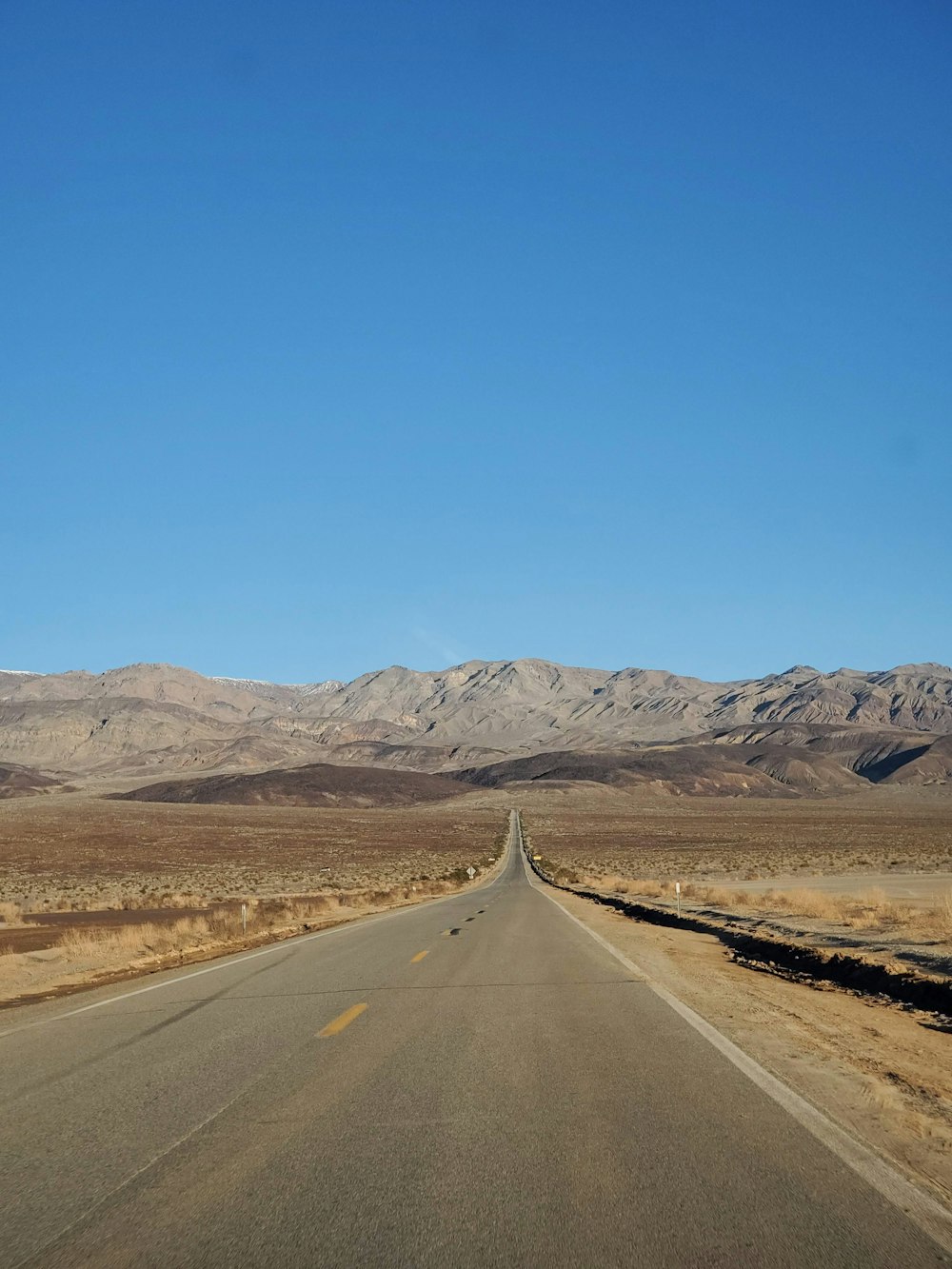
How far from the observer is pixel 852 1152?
639 centimetres

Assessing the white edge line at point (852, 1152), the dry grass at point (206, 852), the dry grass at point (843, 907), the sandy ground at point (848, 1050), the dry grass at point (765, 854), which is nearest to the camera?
the white edge line at point (852, 1152)

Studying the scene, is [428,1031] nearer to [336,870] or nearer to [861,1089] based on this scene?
[861,1089]

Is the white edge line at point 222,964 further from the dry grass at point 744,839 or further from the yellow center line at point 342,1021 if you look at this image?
the dry grass at point 744,839

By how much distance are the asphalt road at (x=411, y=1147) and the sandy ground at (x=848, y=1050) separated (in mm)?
507

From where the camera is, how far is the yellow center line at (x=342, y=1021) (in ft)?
35.2

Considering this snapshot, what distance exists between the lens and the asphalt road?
506 centimetres

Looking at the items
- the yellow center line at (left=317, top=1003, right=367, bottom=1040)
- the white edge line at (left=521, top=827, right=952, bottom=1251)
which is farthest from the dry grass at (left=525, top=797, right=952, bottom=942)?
the white edge line at (left=521, top=827, right=952, bottom=1251)

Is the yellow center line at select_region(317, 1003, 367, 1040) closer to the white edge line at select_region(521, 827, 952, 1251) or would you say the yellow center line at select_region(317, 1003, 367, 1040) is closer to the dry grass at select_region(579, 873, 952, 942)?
the white edge line at select_region(521, 827, 952, 1251)

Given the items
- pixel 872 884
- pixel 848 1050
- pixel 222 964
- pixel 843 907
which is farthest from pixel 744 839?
pixel 848 1050

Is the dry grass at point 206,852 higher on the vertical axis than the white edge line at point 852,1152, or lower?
lower

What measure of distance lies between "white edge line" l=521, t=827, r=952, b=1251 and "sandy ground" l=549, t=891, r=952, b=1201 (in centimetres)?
12

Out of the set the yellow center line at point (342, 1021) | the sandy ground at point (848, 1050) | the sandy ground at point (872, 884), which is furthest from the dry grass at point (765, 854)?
the yellow center line at point (342, 1021)

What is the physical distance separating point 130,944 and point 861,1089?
58.8 ft

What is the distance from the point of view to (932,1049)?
10344 millimetres
